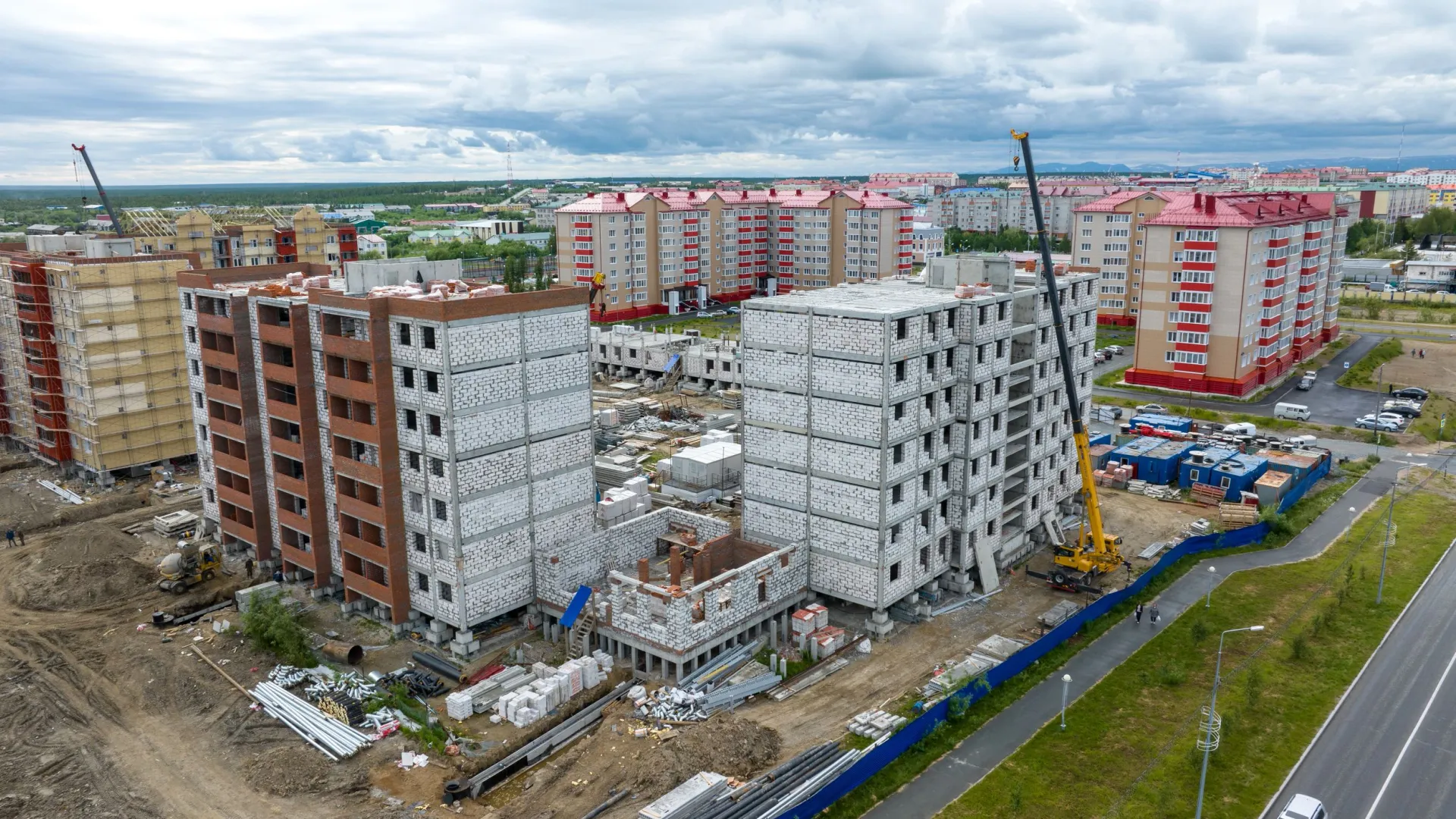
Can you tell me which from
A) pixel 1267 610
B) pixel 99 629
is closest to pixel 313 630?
pixel 99 629

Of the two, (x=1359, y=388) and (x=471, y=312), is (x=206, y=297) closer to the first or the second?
(x=471, y=312)

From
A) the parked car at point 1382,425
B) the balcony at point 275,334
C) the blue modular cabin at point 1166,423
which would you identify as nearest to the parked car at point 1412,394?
the parked car at point 1382,425

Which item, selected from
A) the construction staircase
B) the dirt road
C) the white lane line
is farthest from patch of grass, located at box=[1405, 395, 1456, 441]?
the dirt road

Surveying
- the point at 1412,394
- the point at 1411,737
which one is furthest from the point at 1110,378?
the point at 1411,737

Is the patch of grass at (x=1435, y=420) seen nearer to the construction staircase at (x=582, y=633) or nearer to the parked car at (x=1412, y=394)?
the parked car at (x=1412, y=394)

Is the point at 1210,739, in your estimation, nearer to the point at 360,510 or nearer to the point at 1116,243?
the point at 360,510
